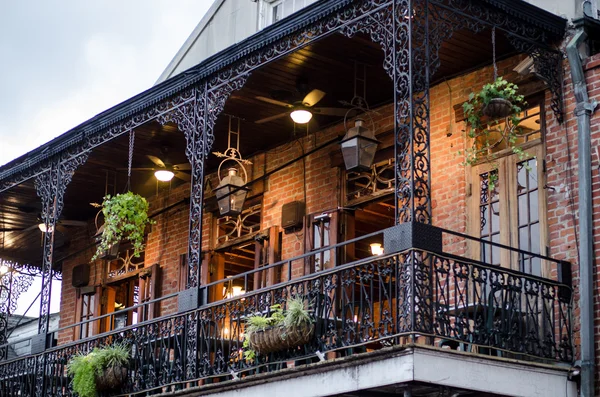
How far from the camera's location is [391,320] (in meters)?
9.41

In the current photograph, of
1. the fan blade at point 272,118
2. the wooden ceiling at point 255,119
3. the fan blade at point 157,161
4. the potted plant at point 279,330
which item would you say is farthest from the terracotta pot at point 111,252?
the potted plant at point 279,330

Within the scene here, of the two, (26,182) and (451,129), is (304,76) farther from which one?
(26,182)

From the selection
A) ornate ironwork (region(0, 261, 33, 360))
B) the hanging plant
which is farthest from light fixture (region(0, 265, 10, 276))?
the hanging plant

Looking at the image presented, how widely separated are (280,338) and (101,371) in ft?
10.1

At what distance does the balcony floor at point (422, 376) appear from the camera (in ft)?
30.0

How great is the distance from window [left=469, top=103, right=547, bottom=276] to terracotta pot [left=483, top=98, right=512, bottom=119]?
578mm

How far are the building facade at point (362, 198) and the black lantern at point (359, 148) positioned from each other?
33 centimetres

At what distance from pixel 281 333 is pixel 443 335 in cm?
184

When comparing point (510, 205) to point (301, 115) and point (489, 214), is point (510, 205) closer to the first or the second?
point (489, 214)

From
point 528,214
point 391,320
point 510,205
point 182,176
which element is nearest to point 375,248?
point 182,176

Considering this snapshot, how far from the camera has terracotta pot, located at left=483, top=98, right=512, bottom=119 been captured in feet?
35.1

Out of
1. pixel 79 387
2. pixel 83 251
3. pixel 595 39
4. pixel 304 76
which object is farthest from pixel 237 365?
pixel 83 251

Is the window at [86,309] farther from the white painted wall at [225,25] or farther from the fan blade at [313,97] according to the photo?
the fan blade at [313,97]

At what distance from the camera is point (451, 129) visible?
12.1m
